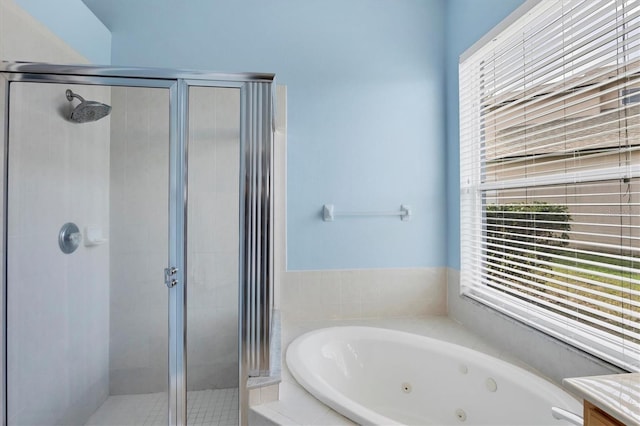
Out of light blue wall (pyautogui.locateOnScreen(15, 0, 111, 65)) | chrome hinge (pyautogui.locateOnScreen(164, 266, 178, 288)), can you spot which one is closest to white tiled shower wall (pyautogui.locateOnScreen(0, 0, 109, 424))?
light blue wall (pyautogui.locateOnScreen(15, 0, 111, 65))

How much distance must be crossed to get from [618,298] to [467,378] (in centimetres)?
75

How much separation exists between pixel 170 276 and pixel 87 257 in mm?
384

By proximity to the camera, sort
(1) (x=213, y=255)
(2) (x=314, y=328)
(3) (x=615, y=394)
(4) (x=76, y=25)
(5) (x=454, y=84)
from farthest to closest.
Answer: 1. (5) (x=454, y=84)
2. (2) (x=314, y=328)
3. (4) (x=76, y=25)
4. (1) (x=213, y=255)
5. (3) (x=615, y=394)

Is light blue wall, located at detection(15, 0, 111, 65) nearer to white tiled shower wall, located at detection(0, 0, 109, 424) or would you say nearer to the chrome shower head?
white tiled shower wall, located at detection(0, 0, 109, 424)

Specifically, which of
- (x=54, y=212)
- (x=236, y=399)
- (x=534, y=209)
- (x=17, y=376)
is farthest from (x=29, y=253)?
(x=534, y=209)

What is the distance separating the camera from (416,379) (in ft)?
6.10

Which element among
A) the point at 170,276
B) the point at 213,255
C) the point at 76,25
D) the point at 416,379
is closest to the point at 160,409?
the point at 170,276

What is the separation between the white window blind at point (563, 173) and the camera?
1.23 m

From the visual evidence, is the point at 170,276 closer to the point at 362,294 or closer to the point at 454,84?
the point at 362,294

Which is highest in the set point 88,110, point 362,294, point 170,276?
point 88,110

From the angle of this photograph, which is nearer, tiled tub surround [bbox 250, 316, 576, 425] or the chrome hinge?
tiled tub surround [bbox 250, 316, 576, 425]

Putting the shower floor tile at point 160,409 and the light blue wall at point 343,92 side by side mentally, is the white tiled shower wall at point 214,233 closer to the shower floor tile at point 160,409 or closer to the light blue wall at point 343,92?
the shower floor tile at point 160,409

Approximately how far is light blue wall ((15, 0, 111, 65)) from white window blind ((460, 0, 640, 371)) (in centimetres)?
216

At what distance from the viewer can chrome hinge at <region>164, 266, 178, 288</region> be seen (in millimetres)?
1425
